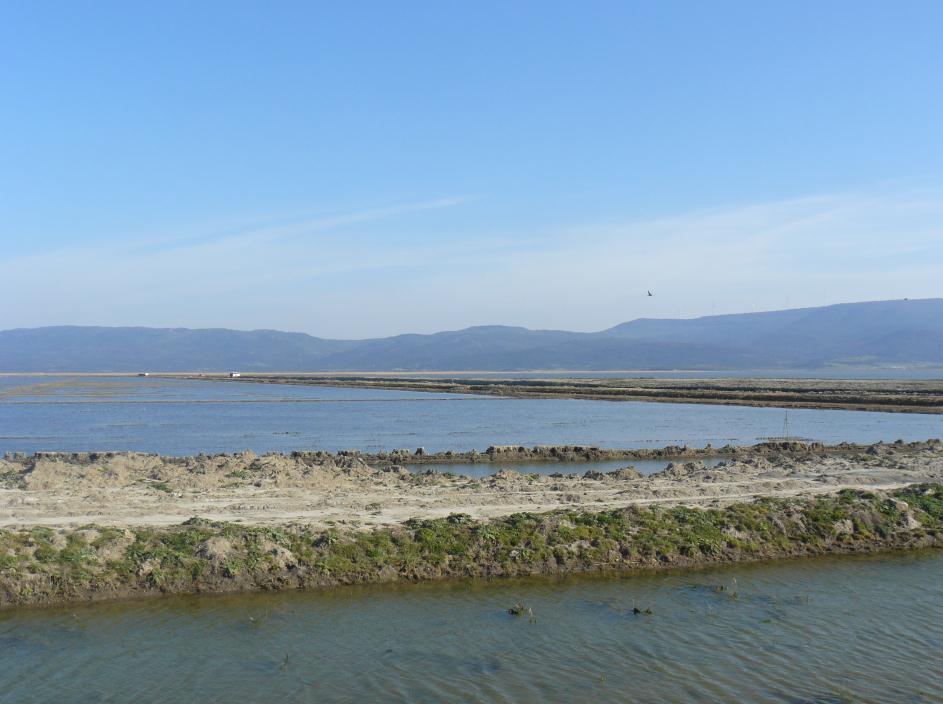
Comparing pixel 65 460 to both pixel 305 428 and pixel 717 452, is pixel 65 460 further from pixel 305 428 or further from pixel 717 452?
pixel 717 452

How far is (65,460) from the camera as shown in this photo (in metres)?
31.7

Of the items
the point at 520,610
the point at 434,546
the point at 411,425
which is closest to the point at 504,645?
the point at 520,610

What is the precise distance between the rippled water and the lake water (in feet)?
85.8

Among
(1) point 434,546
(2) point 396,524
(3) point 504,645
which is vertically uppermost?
(2) point 396,524

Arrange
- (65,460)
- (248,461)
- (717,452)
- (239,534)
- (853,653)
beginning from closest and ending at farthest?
(853,653), (239,534), (248,461), (65,460), (717,452)

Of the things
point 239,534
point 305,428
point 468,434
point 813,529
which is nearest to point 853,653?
point 813,529

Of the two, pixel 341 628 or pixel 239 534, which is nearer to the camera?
pixel 341 628

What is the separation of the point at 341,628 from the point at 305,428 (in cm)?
4166

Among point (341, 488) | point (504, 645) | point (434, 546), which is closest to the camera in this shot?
point (504, 645)

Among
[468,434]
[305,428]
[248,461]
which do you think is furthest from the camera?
[305,428]

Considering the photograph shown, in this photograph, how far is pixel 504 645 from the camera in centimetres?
1291

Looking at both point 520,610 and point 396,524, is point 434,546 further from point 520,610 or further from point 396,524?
point 520,610

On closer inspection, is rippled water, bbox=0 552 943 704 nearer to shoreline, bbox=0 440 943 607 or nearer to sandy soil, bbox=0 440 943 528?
shoreline, bbox=0 440 943 607

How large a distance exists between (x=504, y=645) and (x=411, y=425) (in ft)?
145
